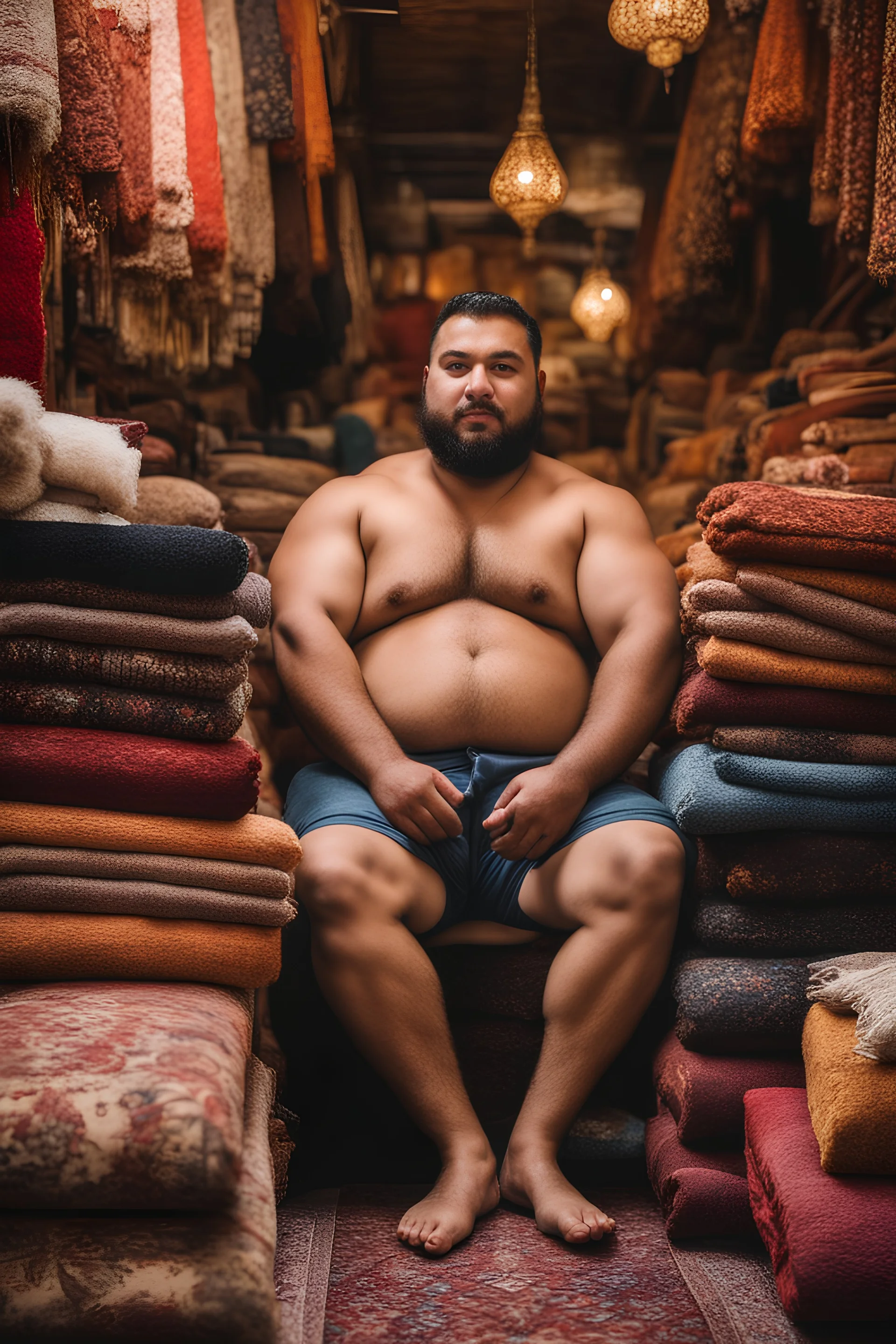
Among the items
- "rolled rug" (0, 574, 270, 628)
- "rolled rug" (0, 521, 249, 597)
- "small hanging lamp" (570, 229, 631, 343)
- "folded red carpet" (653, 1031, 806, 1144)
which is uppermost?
"small hanging lamp" (570, 229, 631, 343)

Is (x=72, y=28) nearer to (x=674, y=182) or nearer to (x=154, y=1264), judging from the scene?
(x=154, y=1264)

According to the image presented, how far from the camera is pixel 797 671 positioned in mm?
1935

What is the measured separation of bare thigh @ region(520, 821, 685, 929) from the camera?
190cm

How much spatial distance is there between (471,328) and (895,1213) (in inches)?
71.4

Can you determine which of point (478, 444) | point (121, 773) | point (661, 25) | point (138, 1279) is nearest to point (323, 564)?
point (478, 444)

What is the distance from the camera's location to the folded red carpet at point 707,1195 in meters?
1.71

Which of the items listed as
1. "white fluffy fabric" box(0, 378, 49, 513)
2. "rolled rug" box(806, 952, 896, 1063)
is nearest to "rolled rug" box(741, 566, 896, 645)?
"rolled rug" box(806, 952, 896, 1063)

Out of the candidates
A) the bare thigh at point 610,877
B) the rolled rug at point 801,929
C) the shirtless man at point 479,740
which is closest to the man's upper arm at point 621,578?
the shirtless man at point 479,740

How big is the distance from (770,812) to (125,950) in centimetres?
103

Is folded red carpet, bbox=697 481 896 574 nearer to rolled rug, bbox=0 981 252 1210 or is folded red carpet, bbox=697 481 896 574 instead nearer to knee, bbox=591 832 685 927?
knee, bbox=591 832 685 927

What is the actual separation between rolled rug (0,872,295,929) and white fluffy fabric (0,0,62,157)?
38.8 inches

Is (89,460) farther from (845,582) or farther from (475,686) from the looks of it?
(845,582)

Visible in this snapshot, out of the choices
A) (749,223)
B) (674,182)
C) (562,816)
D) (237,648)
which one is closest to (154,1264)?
(237,648)

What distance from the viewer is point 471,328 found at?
8.05 ft
